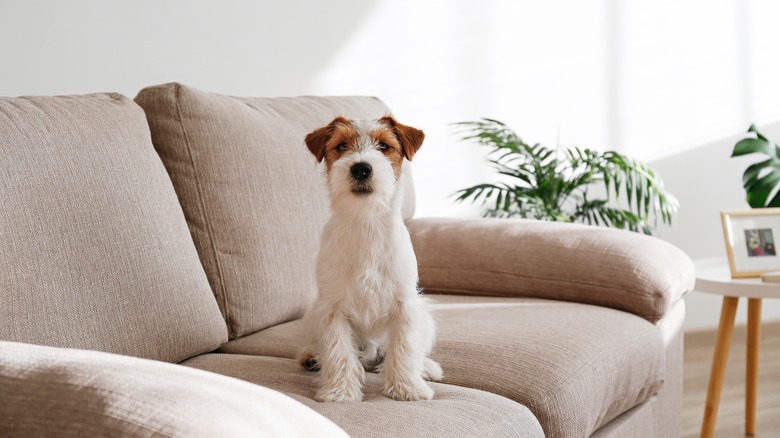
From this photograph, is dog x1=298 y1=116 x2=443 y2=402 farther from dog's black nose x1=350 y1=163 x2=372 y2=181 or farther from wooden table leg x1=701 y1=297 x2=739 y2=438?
wooden table leg x1=701 y1=297 x2=739 y2=438

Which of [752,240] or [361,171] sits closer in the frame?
[361,171]

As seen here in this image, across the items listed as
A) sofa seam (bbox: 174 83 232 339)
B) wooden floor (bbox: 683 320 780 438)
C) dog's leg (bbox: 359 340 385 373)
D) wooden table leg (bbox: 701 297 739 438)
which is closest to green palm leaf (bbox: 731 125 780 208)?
wooden table leg (bbox: 701 297 739 438)

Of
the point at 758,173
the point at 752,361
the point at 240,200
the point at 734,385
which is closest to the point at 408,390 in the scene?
the point at 240,200

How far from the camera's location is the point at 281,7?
10.3 feet

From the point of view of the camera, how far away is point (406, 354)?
1.51 meters

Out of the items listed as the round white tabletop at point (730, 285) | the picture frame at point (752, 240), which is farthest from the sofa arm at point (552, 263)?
the picture frame at point (752, 240)

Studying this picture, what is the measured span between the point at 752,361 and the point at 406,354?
70.3 inches

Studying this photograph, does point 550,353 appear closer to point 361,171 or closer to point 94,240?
point 361,171

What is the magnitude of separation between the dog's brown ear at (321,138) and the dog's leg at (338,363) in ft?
0.94

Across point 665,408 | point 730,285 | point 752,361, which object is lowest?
point 752,361

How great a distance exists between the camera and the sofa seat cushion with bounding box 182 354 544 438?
1312 mm

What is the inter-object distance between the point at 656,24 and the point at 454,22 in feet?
3.56

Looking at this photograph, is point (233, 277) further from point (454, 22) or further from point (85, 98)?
point (454, 22)

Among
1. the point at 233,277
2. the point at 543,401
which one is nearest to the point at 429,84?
the point at 233,277
